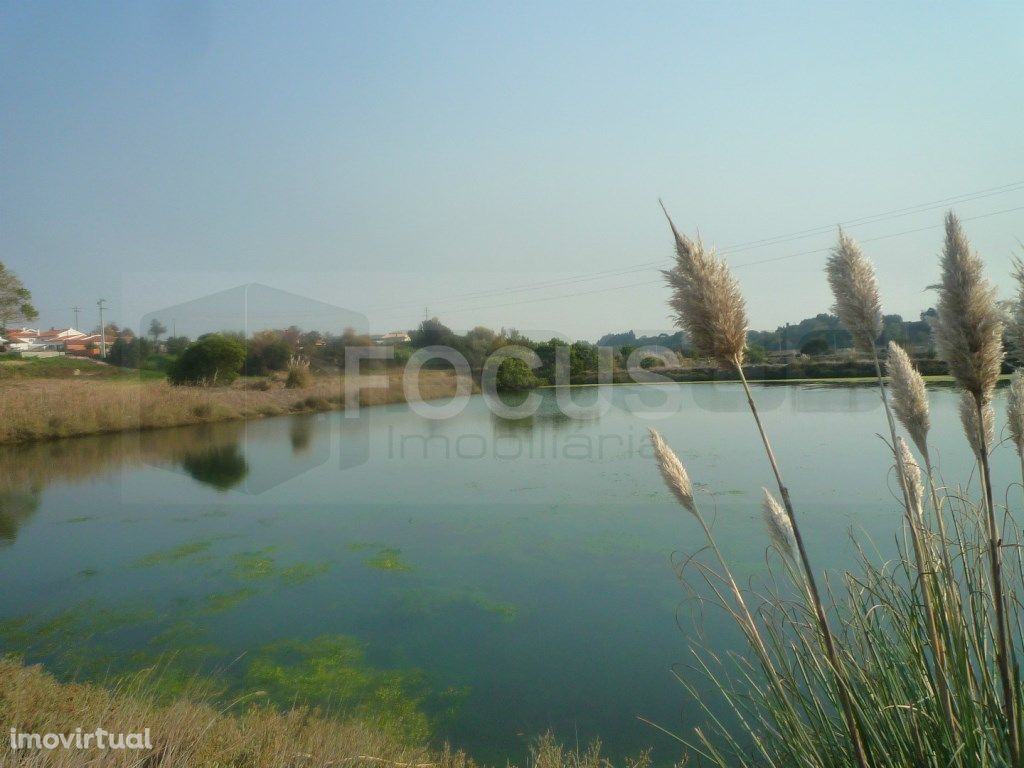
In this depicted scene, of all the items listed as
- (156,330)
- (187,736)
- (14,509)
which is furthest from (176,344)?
(187,736)

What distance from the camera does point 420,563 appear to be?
5180 millimetres

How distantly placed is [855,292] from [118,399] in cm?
1358

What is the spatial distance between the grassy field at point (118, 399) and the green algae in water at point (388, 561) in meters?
8.62

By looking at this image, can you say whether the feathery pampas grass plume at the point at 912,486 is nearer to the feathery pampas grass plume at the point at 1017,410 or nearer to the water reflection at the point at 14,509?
the feathery pampas grass plume at the point at 1017,410

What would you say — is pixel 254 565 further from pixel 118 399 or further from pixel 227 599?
pixel 118 399

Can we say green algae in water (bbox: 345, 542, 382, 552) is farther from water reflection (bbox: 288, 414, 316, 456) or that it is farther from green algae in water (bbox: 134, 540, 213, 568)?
water reflection (bbox: 288, 414, 316, 456)

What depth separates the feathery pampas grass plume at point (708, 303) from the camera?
3.55 feet

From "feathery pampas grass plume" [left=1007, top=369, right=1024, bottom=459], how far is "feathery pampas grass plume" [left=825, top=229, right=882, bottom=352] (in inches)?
11.0

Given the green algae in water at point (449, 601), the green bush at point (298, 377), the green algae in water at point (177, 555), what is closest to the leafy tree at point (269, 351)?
the green bush at point (298, 377)

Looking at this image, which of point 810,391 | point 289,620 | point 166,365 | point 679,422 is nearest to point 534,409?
point 679,422

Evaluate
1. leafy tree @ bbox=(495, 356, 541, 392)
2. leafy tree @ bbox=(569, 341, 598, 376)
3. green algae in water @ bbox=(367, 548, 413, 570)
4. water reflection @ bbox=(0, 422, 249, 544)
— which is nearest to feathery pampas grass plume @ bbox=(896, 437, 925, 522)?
green algae in water @ bbox=(367, 548, 413, 570)

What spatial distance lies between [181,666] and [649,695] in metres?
2.61

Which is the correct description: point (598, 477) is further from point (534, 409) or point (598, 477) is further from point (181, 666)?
point (534, 409)

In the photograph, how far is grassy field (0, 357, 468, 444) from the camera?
10.7 metres
